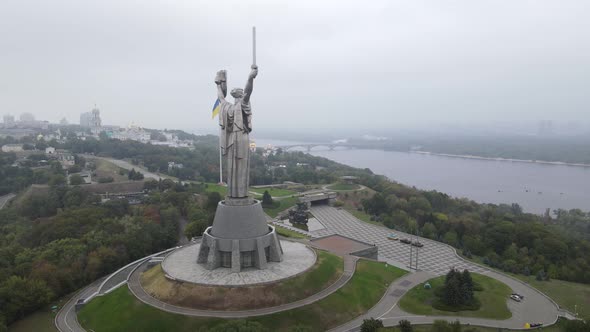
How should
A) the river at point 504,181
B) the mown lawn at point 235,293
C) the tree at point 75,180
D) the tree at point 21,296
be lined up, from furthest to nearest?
the river at point 504,181
the tree at point 75,180
the tree at point 21,296
the mown lawn at point 235,293

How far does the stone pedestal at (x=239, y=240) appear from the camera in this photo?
73.4 ft

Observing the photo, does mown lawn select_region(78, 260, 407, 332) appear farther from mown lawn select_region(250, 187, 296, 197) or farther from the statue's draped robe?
mown lawn select_region(250, 187, 296, 197)

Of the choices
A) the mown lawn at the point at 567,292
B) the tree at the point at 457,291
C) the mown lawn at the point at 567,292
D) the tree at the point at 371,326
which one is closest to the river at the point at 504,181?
the mown lawn at the point at 567,292

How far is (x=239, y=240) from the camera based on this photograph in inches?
879

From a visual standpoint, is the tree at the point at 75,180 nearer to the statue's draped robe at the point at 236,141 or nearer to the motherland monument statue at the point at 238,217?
the motherland monument statue at the point at 238,217

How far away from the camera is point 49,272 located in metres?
24.4

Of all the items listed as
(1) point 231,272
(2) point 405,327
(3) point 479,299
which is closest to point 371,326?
(2) point 405,327

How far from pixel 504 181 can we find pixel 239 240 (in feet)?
292

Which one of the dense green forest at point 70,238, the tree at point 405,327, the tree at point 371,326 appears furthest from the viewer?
the dense green forest at point 70,238

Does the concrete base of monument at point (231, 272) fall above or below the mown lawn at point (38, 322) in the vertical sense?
above

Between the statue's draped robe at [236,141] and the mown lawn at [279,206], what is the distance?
916 inches

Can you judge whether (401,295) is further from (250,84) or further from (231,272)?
(250,84)

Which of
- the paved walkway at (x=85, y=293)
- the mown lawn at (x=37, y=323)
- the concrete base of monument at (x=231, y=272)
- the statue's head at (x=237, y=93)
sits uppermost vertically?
the statue's head at (x=237, y=93)

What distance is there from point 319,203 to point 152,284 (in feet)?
110
